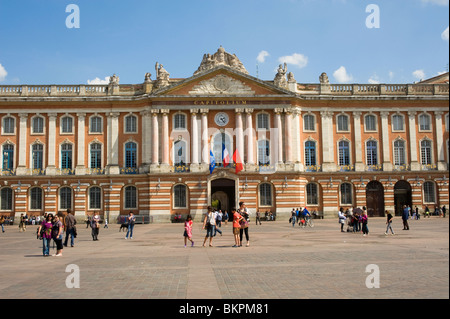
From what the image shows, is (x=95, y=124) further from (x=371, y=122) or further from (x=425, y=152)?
(x=425, y=152)

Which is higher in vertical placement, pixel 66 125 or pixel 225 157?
pixel 66 125

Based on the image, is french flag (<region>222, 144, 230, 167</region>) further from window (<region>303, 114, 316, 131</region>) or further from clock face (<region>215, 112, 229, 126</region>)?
window (<region>303, 114, 316, 131</region>)

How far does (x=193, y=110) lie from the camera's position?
53.0m

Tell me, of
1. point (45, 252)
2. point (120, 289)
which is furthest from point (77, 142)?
point (120, 289)

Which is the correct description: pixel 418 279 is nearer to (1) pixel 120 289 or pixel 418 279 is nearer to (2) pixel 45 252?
(1) pixel 120 289

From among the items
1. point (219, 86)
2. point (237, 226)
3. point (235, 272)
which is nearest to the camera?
point (235, 272)

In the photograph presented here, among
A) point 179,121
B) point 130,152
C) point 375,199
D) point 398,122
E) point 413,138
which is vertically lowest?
point 375,199

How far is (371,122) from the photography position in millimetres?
56031

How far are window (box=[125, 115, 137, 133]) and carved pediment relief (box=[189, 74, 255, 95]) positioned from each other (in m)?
7.75

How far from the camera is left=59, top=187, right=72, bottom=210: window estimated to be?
54.1 metres

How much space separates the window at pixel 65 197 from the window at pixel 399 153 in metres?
38.8

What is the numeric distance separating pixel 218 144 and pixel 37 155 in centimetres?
2128

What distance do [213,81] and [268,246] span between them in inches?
1270

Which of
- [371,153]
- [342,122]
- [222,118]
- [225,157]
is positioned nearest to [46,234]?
[225,157]
